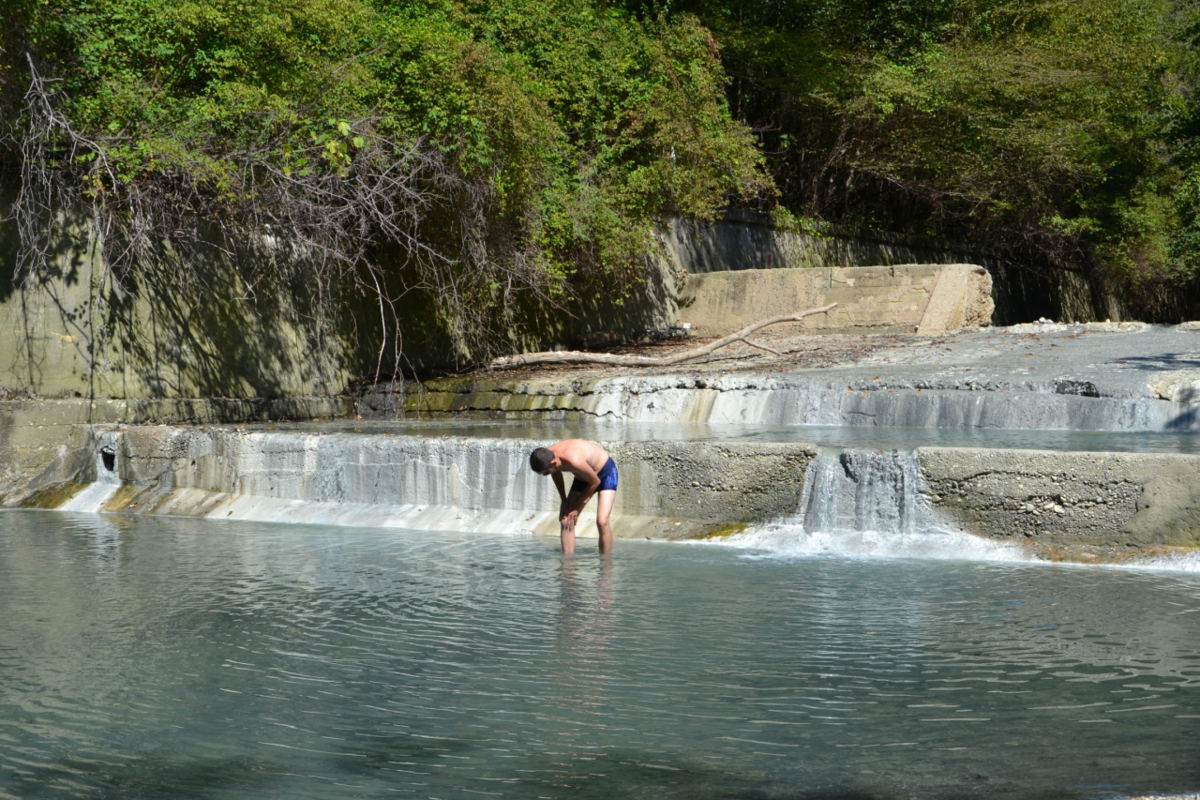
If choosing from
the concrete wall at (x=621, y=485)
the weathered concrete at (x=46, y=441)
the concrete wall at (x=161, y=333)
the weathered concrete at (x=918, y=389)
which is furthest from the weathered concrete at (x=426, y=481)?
the weathered concrete at (x=918, y=389)

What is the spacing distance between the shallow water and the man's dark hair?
2.11 meters

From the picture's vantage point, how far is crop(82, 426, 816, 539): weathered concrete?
343 inches

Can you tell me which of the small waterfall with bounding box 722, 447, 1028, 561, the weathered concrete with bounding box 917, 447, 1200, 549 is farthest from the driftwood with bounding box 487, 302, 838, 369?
the weathered concrete with bounding box 917, 447, 1200, 549

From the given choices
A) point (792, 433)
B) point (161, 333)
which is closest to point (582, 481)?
point (792, 433)

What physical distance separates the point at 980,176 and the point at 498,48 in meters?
12.7

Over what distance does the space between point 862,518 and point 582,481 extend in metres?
2.00

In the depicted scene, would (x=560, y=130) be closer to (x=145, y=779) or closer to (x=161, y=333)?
(x=161, y=333)

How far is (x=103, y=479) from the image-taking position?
36.7 ft

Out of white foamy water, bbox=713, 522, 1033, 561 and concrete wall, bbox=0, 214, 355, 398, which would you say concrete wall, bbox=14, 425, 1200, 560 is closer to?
white foamy water, bbox=713, 522, 1033, 561

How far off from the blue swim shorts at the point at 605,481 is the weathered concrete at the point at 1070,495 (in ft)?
6.99

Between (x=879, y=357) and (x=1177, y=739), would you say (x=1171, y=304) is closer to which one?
(x=879, y=357)

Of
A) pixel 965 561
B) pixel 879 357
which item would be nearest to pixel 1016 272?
pixel 879 357

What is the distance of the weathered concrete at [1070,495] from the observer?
7348mm

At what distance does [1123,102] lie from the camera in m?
25.0
